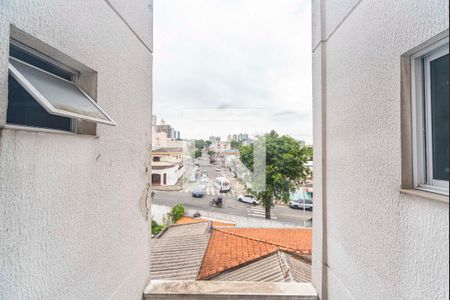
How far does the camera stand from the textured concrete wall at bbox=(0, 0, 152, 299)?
91 centimetres

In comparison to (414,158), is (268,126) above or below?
above

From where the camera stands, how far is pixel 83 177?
1.31m

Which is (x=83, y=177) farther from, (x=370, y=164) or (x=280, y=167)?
(x=280, y=167)

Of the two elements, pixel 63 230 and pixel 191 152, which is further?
pixel 191 152

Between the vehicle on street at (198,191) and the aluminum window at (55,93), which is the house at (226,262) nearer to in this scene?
the aluminum window at (55,93)

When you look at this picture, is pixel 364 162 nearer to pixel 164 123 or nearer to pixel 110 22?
pixel 110 22

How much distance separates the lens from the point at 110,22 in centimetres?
163

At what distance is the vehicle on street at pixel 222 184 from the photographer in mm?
13172

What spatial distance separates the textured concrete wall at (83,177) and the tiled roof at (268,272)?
1444mm

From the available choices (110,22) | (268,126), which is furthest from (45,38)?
(268,126)

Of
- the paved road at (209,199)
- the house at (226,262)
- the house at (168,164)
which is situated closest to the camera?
the house at (226,262)

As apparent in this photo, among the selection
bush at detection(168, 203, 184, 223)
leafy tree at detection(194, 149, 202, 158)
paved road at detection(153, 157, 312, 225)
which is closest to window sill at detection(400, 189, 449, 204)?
bush at detection(168, 203, 184, 223)

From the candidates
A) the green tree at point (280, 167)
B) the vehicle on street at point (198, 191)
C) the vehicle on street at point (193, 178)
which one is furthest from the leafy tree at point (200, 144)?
the green tree at point (280, 167)

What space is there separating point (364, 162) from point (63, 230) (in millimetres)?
2033
